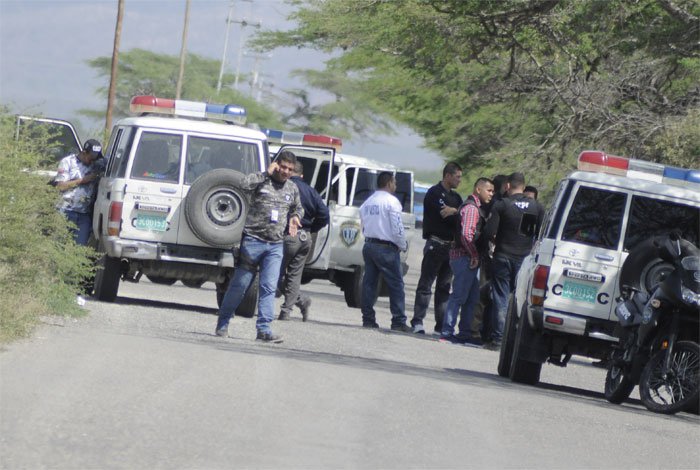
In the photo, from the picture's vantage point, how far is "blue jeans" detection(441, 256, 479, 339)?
15.8 metres

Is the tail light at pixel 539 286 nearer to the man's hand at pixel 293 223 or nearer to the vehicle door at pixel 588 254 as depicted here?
the vehicle door at pixel 588 254

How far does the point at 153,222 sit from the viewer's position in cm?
1581

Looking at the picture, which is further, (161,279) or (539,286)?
(161,279)

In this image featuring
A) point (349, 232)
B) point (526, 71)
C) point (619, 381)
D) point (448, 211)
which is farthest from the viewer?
point (526, 71)

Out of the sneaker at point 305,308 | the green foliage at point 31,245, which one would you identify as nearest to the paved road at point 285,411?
the green foliage at point 31,245

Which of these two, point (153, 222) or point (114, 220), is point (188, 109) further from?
point (114, 220)

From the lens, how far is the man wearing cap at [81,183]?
1644 centimetres

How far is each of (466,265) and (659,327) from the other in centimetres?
508

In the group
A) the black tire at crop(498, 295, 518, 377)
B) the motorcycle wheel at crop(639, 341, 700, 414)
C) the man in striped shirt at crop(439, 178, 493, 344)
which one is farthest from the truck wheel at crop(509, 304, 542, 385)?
the man in striped shirt at crop(439, 178, 493, 344)

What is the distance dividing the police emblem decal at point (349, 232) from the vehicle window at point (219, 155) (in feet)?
14.4

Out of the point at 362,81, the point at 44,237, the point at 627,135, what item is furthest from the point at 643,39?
the point at 362,81

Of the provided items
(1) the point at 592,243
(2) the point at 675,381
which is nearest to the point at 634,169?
(1) the point at 592,243

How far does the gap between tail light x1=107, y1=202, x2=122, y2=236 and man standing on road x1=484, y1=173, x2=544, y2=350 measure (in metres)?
4.08

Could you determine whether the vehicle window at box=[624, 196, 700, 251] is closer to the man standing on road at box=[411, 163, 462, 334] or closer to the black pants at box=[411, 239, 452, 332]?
the man standing on road at box=[411, 163, 462, 334]
